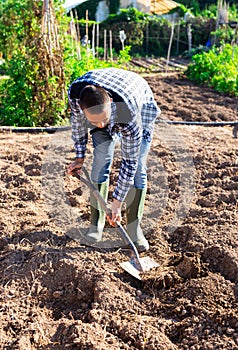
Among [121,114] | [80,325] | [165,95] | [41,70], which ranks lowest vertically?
[165,95]

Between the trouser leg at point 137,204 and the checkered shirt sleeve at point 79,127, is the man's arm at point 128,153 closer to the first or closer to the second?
the trouser leg at point 137,204

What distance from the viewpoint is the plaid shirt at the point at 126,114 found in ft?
8.97

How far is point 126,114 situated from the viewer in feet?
8.91

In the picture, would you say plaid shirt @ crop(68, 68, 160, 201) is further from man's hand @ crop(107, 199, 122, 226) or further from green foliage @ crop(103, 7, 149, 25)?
green foliage @ crop(103, 7, 149, 25)

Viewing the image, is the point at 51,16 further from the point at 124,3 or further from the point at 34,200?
the point at 124,3

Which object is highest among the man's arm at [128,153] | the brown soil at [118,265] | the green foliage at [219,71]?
the man's arm at [128,153]

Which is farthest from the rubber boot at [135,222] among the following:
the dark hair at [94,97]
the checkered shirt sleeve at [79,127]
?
the dark hair at [94,97]

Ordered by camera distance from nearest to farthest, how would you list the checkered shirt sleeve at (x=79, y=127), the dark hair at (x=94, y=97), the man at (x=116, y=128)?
the dark hair at (x=94, y=97) < the man at (x=116, y=128) < the checkered shirt sleeve at (x=79, y=127)

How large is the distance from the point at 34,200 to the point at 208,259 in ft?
5.45

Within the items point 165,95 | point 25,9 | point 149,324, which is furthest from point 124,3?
point 149,324

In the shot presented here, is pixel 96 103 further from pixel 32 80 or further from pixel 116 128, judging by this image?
pixel 32 80

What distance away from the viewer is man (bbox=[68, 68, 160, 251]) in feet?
8.50

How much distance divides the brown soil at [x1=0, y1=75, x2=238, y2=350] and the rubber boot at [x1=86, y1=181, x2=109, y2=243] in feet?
0.28

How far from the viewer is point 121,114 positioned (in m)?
2.72
